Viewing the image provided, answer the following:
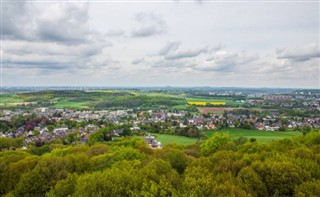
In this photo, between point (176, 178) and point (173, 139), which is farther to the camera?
point (173, 139)

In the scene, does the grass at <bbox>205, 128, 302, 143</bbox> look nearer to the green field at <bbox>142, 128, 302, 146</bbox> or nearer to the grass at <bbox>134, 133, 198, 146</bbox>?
the green field at <bbox>142, 128, 302, 146</bbox>

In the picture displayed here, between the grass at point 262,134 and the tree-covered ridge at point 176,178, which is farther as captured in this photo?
the grass at point 262,134

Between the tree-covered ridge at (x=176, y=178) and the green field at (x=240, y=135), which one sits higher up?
the tree-covered ridge at (x=176, y=178)

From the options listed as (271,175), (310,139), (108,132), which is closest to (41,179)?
(271,175)

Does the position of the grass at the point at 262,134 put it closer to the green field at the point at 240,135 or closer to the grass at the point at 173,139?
the green field at the point at 240,135

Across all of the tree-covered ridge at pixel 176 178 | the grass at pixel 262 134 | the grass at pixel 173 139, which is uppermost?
the tree-covered ridge at pixel 176 178

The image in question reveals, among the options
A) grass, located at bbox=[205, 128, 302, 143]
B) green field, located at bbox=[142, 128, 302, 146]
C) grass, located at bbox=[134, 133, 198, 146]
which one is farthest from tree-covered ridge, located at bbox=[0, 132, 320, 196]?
grass, located at bbox=[205, 128, 302, 143]

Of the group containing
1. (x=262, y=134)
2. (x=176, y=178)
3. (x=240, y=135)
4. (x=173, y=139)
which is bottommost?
(x=173, y=139)

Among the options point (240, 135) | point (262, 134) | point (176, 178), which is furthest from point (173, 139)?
point (176, 178)

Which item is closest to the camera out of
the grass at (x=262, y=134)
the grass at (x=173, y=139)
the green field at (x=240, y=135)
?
the grass at (x=173, y=139)

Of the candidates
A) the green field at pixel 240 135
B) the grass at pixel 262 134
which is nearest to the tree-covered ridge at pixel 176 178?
the green field at pixel 240 135

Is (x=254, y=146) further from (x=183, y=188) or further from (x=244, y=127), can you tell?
(x=244, y=127)

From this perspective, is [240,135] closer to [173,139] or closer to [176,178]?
[173,139]
